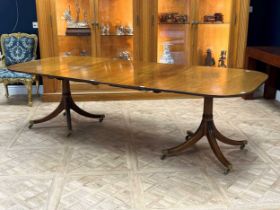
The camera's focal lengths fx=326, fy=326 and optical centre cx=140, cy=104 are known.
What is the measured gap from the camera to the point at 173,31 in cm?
469

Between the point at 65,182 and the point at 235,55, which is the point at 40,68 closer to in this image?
the point at 65,182

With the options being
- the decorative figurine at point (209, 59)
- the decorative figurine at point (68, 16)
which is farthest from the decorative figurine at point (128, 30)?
the decorative figurine at point (209, 59)

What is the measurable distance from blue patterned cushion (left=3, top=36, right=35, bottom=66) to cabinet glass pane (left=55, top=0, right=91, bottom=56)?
1.39ft

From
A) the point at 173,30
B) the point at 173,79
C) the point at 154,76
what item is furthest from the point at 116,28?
the point at 173,79

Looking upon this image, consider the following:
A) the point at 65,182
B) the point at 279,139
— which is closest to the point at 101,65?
the point at 65,182

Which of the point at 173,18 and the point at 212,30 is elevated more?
the point at 173,18

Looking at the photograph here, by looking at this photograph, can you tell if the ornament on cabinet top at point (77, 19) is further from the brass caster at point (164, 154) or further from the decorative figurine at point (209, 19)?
the brass caster at point (164, 154)

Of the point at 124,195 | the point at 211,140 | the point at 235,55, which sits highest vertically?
the point at 235,55

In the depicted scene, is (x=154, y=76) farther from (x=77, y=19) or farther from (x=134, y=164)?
(x=77, y=19)

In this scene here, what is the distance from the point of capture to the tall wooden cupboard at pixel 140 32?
4.38 metres

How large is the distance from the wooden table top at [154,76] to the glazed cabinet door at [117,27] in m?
1.26

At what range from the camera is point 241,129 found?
346 centimetres

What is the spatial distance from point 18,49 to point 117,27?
140 cm

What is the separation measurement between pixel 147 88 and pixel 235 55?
8.67ft
